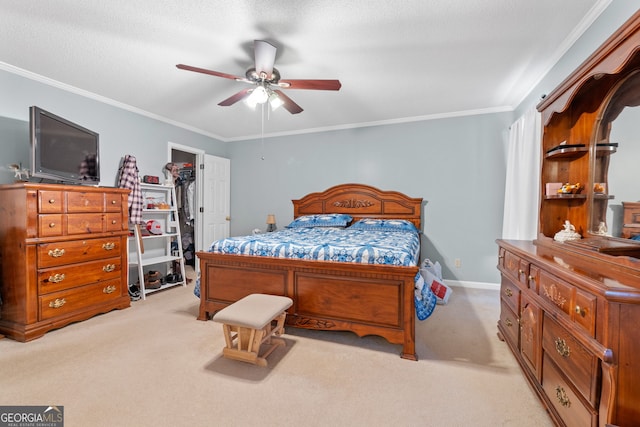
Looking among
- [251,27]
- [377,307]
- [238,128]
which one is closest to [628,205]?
[377,307]

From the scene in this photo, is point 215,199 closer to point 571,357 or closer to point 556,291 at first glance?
point 556,291

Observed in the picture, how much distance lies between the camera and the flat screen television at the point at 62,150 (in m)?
2.41

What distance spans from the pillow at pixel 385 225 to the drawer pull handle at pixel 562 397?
8.09ft

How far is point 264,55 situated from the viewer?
217 cm

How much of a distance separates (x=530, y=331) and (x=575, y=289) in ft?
2.12

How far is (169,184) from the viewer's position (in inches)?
160

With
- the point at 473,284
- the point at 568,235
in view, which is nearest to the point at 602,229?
the point at 568,235

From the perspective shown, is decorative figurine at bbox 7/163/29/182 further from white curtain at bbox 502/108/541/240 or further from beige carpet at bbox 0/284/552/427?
white curtain at bbox 502/108/541/240

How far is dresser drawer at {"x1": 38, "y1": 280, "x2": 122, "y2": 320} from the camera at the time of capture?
2.39 meters

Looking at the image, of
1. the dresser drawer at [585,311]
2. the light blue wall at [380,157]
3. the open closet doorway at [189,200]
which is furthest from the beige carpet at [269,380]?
the open closet doorway at [189,200]

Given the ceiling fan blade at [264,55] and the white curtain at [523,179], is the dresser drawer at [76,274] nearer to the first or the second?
the ceiling fan blade at [264,55]

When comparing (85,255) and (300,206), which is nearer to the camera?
(85,255)

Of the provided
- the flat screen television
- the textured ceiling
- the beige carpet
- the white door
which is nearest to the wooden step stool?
the beige carpet

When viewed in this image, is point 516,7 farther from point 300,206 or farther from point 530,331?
point 300,206
